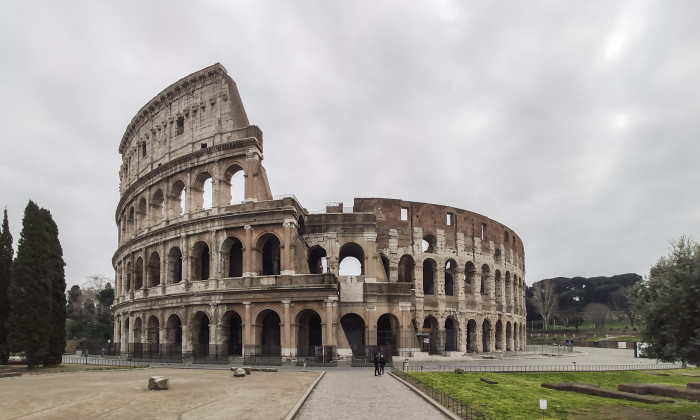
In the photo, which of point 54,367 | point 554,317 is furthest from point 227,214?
point 554,317

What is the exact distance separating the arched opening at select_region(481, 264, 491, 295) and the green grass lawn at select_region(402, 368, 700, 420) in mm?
20874

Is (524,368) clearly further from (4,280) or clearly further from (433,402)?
(4,280)

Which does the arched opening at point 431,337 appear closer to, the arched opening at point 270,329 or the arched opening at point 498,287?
the arched opening at point 498,287

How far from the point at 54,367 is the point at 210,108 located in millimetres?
19609

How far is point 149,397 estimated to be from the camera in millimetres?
16391

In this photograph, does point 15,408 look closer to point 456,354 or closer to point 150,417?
point 150,417

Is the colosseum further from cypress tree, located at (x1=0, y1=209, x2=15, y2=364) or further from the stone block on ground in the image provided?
the stone block on ground

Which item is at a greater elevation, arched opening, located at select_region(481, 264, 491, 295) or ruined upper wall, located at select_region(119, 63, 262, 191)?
ruined upper wall, located at select_region(119, 63, 262, 191)

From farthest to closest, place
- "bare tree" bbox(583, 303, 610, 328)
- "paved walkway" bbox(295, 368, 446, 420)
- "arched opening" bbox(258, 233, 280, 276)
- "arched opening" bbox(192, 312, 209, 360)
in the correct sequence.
Answer: "bare tree" bbox(583, 303, 610, 328), "arched opening" bbox(258, 233, 280, 276), "arched opening" bbox(192, 312, 209, 360), "paved walkway" bbox(295, 368, 446, 420)

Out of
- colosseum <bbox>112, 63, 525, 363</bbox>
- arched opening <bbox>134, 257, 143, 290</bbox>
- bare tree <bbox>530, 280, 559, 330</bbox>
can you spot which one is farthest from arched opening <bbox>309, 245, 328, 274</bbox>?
bare tree <bbox>530, 280, 559, 330</bbox>

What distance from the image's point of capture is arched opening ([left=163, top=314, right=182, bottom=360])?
35844 millimetres

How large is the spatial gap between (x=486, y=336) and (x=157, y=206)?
31483mm

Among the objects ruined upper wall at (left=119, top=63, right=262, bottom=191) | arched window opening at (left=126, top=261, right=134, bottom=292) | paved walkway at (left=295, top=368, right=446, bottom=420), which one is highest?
ruined upper wall at (left=119, top=63, right=262, bottom=191)

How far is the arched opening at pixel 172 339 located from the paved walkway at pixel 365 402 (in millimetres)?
17863
